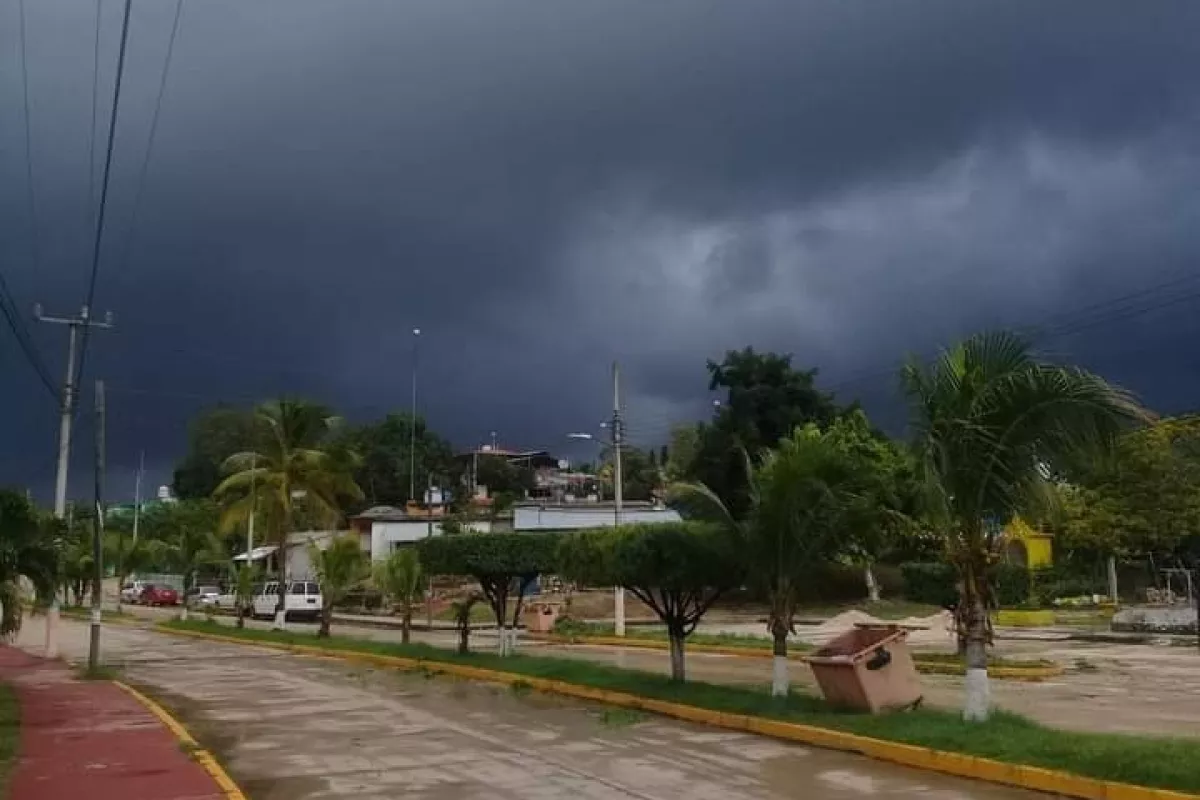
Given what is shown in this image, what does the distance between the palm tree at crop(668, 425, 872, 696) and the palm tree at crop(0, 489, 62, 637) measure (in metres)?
10.4

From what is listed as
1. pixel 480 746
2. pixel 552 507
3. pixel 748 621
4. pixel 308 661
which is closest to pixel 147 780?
pixel 480 746

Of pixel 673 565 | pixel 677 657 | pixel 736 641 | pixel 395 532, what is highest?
pixel 395 532

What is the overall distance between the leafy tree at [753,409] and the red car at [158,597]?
42.1m

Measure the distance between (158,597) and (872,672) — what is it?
251ft

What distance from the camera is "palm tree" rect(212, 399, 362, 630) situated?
43969 mm

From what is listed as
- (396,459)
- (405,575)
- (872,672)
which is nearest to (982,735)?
(872,672)

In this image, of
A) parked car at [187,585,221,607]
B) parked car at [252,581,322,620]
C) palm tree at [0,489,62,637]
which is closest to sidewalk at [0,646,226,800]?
palm tree at [0,489,62,637]

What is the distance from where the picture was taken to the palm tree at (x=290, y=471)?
44.0m

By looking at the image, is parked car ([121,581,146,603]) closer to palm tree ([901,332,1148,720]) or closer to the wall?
the wall

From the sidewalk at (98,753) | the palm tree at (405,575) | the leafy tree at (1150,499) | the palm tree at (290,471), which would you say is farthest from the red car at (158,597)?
the sidewalk at (98,753)

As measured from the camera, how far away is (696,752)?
1378 centimetres

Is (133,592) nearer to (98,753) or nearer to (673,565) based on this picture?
(673,565)

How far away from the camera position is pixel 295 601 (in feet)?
186

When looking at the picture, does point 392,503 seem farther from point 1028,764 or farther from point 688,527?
point 1028,764
